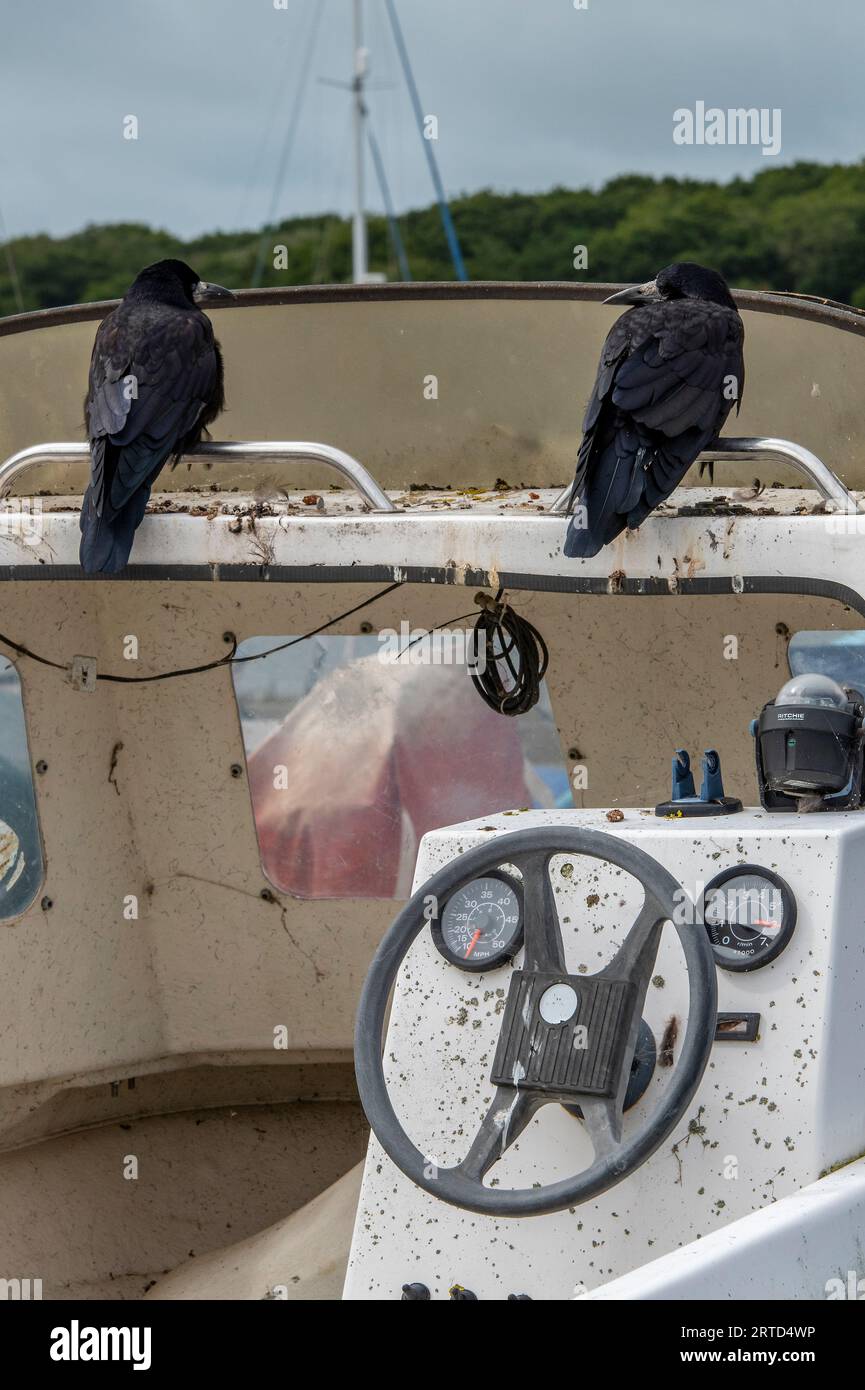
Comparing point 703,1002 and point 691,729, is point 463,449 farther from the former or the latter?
point 703,1002

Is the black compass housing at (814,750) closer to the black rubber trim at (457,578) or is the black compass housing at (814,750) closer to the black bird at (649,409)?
the black rubber trim at (457,578)

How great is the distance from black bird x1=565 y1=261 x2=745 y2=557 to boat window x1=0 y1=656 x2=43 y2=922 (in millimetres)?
1990

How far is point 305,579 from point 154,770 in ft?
5.31

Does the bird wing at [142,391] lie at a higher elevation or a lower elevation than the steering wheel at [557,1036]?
higher

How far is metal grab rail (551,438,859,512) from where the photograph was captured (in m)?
3.00

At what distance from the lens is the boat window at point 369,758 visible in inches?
172

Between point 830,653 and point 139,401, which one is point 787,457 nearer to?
point 830,653

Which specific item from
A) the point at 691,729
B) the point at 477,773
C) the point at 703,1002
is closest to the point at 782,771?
the point at 703,1002

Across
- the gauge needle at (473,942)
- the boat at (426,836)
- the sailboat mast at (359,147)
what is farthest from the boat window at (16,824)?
the sailboat mast at (359,147)

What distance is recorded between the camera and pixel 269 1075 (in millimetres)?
4918

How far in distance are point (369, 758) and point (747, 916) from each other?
6.82ft

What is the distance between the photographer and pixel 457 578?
3.14 meters

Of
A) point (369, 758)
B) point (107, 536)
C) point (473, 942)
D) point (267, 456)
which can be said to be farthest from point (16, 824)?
point (473, 942)

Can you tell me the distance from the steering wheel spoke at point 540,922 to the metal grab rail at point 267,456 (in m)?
0.98
